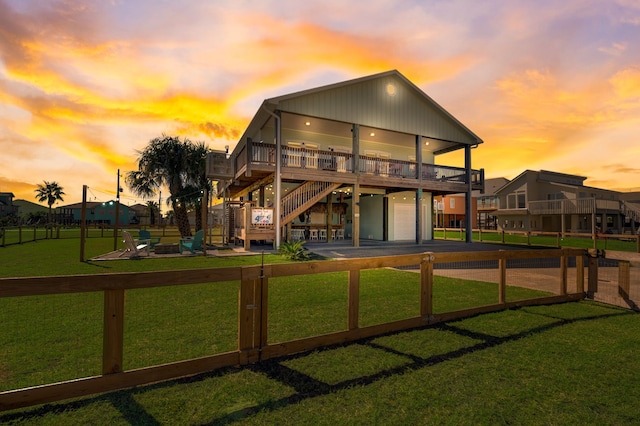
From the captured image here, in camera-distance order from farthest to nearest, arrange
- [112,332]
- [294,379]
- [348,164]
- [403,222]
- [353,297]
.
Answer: [403,222] → [348,164] → [353,297] → [294,379] → [112,332]

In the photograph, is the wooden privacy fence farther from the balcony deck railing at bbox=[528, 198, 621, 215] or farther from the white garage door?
the balcony deck railing at bbox=[528, 198, 621, 215]

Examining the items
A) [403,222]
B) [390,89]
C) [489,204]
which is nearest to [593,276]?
[390,89]

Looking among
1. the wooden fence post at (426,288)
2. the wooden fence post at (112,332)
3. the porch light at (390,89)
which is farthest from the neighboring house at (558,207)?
the wooden fence post at (112,332)

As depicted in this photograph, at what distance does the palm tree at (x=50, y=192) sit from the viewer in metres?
70.5

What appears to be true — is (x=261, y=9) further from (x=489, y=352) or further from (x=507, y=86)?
(x=507, y=86)

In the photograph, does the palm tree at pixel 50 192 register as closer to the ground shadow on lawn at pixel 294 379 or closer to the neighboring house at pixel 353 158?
the neighboring house at pixel 353 158

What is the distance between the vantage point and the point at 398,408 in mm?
2752

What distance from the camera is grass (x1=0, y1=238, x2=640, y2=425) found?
266 centimetres

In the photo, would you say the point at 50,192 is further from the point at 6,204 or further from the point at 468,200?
the point at 468,200

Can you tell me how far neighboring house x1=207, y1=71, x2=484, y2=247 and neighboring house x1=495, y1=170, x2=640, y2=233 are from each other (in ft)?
69.8

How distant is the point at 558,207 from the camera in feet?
120

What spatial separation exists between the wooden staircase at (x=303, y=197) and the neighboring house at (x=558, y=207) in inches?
1221

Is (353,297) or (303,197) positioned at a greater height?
(303,197)

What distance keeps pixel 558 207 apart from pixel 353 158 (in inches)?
1276
